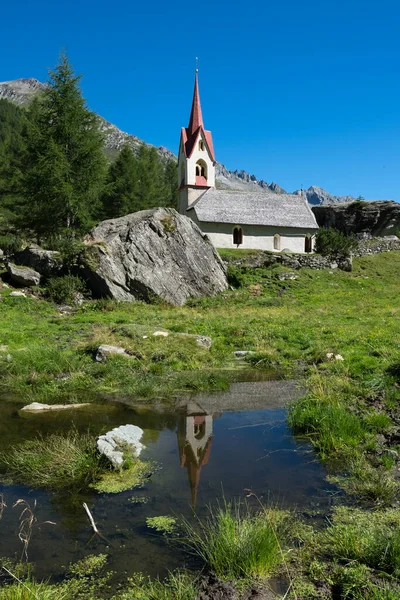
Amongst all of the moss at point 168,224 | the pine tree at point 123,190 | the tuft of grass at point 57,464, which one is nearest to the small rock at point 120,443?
the tuft of grass at point 57,464

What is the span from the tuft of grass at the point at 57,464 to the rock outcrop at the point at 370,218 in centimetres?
5723

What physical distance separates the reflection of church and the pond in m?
0.02

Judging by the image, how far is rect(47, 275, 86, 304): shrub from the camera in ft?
86.5

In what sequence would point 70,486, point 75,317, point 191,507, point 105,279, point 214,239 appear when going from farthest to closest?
point 214,239 < point 105,279 < point 75,317 < point 70,486 < point 191,507

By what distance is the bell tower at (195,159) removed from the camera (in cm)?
5800

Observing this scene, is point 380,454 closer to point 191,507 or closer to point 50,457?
point 191,507

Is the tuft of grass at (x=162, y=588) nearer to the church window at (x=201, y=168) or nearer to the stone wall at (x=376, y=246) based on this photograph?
the stone wall at (x=376, y=246)

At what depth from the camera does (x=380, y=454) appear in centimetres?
795

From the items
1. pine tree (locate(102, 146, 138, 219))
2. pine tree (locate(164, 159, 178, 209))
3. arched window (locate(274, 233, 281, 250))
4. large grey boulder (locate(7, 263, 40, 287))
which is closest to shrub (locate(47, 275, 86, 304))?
large grey boulder (locate(7, 263, 40, 287))

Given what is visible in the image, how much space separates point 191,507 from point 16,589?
2.65 m

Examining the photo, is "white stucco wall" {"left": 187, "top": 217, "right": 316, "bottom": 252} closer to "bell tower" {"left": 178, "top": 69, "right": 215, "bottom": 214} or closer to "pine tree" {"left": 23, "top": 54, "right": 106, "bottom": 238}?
"bell tower" {"left": 178, "top": 69, "right": 215, "bottom": 214}

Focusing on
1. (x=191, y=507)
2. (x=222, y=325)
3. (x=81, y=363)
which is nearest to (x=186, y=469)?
(x=191, y=507)

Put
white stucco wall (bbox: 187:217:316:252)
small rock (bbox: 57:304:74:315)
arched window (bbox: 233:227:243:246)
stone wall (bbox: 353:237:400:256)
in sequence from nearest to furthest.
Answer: small rock (bbox: 57:304:74:315) → stone wall (bbox: 353:237:400:256) → white stucco wall (bbox: 187:217:316:252) → arched window (bbox: 233:227:243:246)

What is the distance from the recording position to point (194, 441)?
9055mm
